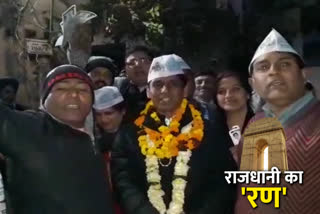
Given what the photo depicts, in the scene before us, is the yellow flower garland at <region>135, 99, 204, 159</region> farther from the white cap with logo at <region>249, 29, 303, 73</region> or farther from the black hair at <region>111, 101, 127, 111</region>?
the black hair at <region>111, 101, 127, 111</region>

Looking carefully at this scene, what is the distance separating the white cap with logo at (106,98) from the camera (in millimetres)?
3961

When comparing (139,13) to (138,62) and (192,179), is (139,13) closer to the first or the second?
(138,62)

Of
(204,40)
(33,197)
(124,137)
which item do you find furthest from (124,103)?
(204,40)

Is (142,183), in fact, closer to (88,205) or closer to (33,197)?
(88,205)

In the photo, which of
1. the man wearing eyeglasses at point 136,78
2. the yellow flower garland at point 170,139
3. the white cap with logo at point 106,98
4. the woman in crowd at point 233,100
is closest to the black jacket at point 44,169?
the yellow flower garland at point 170,139

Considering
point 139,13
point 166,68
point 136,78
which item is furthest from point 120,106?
point 139,13

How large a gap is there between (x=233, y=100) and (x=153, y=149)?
0.99 meters

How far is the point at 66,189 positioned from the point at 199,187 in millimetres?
→ 773

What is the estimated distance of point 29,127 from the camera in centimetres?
289

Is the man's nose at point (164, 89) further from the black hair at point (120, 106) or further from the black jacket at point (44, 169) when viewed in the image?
the black hair at point (120, 106)

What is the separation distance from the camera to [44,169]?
9.34ft

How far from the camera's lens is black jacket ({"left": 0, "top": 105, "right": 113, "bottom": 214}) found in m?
2.83

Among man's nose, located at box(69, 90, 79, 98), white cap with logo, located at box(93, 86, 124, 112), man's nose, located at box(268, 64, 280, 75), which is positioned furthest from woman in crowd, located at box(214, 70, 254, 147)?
man's nose, located at box(69, 90, 79, 98)

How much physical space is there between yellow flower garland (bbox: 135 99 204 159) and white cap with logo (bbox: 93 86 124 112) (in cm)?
72
